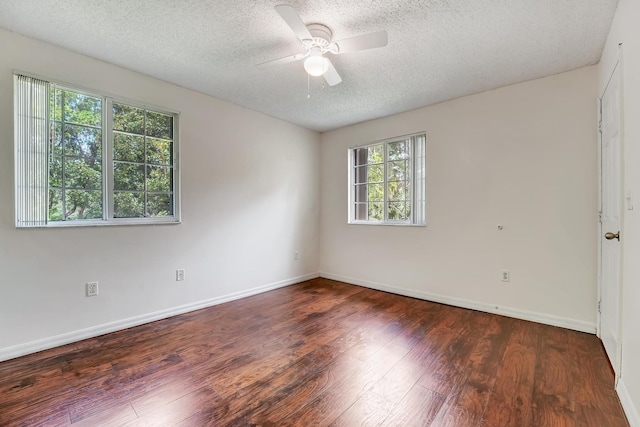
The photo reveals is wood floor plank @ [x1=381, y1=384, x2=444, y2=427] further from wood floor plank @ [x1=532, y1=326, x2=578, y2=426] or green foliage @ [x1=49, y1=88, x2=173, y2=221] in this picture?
green foliage @ [x1=49, y1=88, x2=173, y2=221]

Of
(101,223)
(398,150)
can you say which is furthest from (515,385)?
(101,223)

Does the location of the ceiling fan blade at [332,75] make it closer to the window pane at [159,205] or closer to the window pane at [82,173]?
the window pane at [159,205]

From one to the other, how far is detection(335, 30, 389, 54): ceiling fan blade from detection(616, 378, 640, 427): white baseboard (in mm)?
2576

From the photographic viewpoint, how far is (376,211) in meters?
4.39

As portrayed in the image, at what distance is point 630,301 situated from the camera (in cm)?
162

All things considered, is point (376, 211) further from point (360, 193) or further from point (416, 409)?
point (416, 409)

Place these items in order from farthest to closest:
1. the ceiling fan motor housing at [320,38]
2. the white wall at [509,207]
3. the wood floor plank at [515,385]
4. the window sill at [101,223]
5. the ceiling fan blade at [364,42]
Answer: the white wall at [509,207], the window sill at [101,223], the ceiling fan motor housing at [320,38], the ceiling fan blade at [364,42], the wood floor plank at [515,385]

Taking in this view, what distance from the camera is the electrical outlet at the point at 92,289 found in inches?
102

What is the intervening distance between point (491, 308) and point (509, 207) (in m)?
1.15

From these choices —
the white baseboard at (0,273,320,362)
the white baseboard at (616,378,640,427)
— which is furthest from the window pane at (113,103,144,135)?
the white baseboard at (616,378,640,427)

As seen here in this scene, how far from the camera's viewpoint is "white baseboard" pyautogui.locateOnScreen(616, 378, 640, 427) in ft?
4.83

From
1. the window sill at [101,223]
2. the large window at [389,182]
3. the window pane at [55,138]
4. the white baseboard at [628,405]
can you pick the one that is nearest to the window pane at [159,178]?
the window sill at [101,223]

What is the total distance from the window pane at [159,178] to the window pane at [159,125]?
14.4 inches

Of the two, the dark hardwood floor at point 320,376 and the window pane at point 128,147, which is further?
the window pane at point 128,147
